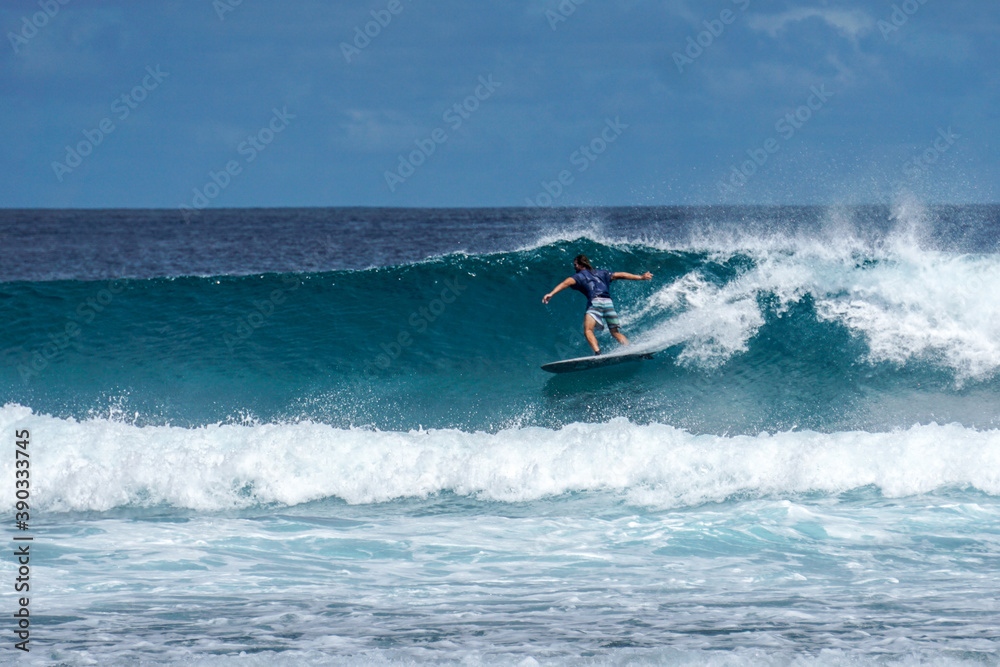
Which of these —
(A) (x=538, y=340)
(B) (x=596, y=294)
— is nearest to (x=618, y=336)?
(B) (x=596, y=294)

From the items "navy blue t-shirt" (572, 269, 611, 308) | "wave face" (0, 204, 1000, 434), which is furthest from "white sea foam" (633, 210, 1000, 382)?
"navy blue t-shirt" (572, 269, 611, 308)

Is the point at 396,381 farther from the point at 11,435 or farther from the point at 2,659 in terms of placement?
the point at 2,659

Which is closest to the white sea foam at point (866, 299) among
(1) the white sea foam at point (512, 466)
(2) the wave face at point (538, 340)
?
(2) the wave face at point (538, 340)

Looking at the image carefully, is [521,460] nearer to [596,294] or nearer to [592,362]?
[592,362]

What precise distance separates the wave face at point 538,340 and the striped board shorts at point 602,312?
0.71 metres

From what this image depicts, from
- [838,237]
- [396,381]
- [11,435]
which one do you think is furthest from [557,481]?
[838,237]

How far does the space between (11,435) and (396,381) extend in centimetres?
488

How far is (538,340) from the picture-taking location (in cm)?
1333

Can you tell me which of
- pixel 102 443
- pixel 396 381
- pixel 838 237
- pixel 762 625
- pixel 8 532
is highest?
pixel 838 237

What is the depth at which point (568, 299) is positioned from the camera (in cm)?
1447

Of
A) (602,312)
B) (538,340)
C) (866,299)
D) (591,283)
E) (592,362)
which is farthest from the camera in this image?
(538,340)

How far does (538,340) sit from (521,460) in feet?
16.2

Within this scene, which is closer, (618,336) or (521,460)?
(521,460)

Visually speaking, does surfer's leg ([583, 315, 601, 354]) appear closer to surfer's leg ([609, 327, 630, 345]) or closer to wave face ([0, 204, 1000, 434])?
→ surfer's leg ([609, 327, 630, 345])
